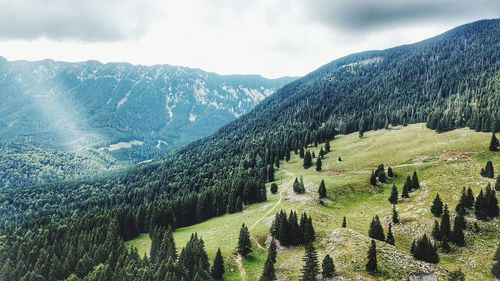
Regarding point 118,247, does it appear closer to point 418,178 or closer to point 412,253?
point 412,253

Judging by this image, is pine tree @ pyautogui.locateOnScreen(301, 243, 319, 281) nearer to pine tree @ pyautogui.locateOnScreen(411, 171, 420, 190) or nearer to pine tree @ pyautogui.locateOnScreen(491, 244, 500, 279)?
pine tree @ pyautogui.locateOnScreen(491, 244, 500, 279)

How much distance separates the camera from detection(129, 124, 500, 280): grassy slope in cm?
7762

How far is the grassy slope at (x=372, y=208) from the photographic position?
7762 cm

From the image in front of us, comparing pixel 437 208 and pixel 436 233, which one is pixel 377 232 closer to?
pixel 436 233

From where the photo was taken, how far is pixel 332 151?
194 m

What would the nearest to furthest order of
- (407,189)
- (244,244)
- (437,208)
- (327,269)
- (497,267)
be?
(497,267) < (327,269) < (244,244) < (437,208) < (407,189)

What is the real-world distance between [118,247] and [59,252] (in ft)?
67.5

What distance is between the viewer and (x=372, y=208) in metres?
113

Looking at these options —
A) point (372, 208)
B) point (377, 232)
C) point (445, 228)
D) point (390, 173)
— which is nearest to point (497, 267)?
point (445, 228)

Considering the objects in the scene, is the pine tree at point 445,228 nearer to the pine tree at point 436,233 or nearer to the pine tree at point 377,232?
the pine tree at point 436,233

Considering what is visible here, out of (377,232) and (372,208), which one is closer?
(377,232)

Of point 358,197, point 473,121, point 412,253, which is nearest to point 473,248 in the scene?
point 412,253

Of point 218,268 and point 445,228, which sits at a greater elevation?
point 445,228

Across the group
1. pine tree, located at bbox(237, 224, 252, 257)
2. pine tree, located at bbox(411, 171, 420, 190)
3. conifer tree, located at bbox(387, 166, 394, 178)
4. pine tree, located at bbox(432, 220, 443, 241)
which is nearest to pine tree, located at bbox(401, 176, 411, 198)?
pine tree, located at bbox(411, 171, 420, 190)
